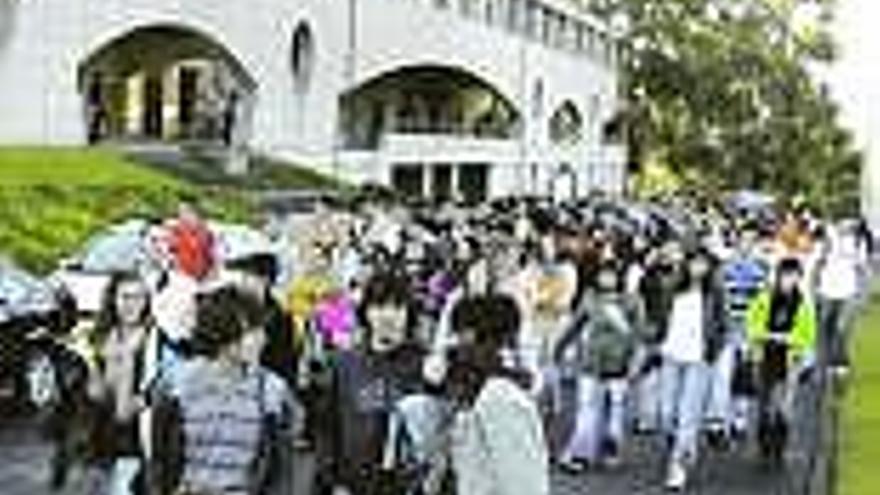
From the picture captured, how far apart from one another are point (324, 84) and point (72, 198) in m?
23.2

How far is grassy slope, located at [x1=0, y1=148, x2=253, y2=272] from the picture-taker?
28.2m

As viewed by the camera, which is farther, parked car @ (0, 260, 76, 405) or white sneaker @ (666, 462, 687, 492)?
parked car @ (0, 260, 76, 405)

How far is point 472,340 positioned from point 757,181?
90173mm

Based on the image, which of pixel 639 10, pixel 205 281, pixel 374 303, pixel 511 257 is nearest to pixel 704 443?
pixel 511 257

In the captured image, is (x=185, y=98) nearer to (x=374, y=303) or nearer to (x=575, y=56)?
(x=575, y=56)

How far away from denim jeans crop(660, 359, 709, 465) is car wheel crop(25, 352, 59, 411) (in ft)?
14.4

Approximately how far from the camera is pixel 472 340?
8.88 meters

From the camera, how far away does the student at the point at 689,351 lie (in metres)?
15.7

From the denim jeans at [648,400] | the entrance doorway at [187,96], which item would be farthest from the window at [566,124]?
the denim jeans at [648,400]

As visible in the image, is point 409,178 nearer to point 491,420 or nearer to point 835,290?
point 835,290

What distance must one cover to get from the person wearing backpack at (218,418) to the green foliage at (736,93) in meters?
85.1

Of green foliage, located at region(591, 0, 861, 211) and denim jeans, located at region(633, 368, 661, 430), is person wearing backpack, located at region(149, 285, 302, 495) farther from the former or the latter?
green foliage, located at region(591, 0, 861, 211)

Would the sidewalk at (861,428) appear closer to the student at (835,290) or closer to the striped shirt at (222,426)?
the student at (835,290)

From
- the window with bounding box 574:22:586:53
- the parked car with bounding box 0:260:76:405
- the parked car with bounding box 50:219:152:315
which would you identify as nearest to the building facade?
the window with bounding box 574:22:586:53
